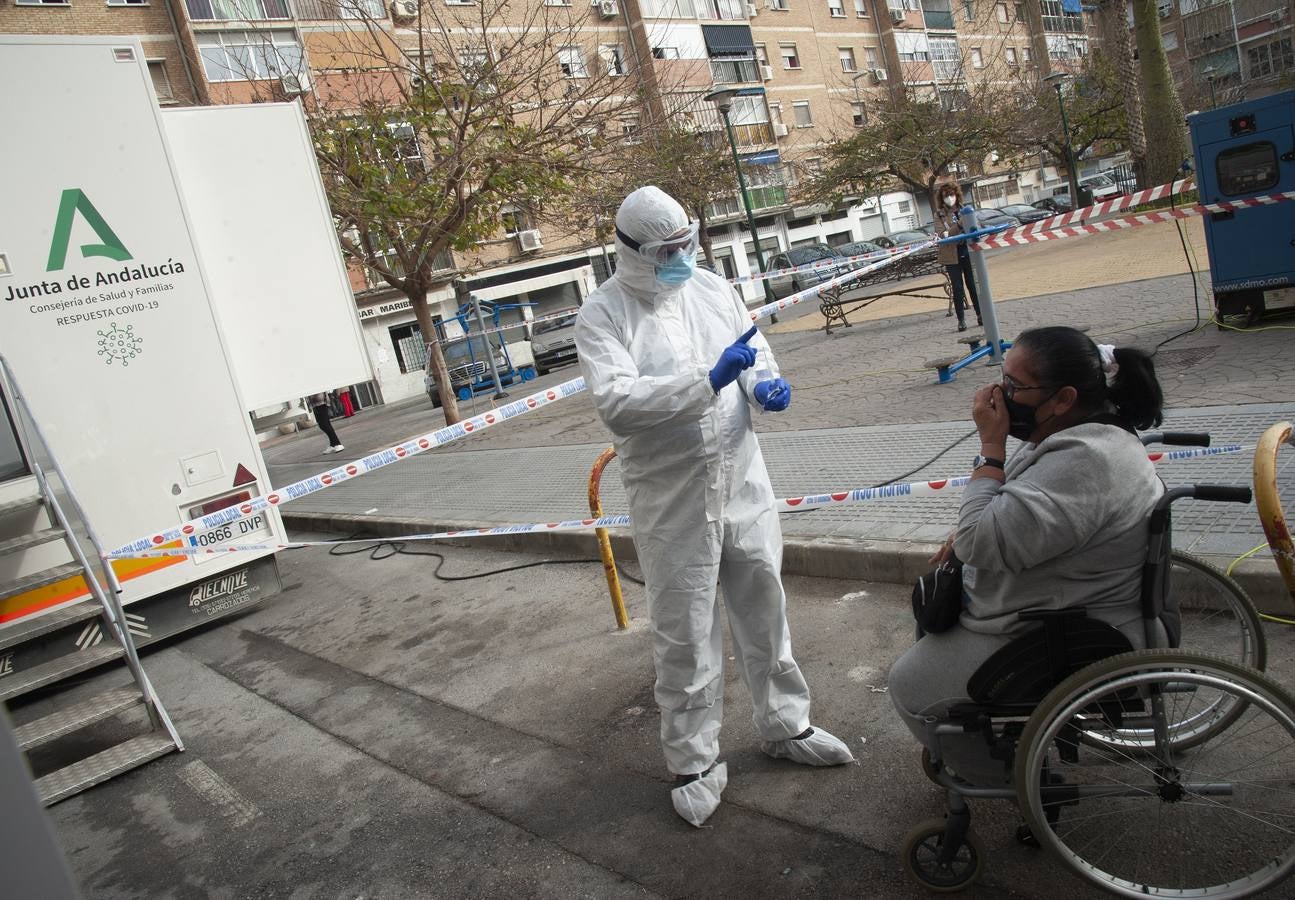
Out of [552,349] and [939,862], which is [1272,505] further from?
[552,349]

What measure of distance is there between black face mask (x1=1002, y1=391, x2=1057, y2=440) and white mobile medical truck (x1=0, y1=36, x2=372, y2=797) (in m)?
4.73

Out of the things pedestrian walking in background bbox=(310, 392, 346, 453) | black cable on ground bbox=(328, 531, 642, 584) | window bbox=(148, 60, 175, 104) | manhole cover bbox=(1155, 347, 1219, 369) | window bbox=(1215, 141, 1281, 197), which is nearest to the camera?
black cable on ground bbox=(328, 531, 642, 584)

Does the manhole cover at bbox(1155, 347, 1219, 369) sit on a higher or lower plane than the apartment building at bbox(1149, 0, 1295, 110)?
lower

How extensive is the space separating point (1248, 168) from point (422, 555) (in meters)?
7.98

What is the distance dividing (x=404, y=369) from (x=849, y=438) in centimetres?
3115

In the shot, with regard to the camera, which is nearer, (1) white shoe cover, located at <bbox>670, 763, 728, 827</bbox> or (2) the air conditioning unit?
(1) white shoe cover, located at <bbox>670, 763, 728, 827</bbox>

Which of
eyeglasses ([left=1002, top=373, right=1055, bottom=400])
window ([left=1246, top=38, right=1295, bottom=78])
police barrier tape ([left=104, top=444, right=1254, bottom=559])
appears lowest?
police barrier tape ([left=104, top=444, right=1254, bottom=559])

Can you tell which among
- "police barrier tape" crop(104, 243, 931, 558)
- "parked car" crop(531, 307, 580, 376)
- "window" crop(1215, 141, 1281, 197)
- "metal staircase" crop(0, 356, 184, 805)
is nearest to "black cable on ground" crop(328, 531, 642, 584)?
"police barrier tape" crop(104, 243, 931, 558)

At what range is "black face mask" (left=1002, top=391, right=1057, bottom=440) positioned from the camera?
2.41 m

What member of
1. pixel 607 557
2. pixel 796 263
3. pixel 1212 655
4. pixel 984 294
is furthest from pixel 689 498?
pixel 796 263

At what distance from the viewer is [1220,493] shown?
7.63ft

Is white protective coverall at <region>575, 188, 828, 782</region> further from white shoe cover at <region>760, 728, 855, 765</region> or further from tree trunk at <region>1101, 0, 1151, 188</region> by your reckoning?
tree trunk at <region>1101, 0, 1151, 188</region>

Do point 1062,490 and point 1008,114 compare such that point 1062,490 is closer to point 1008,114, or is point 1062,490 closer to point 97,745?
point 97,745

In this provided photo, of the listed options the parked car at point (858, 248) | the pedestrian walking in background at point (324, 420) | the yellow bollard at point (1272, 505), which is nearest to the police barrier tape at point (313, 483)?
the yellow bollard at point (1272, 505)
